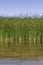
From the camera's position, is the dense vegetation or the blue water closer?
the blue water

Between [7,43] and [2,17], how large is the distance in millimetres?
3288

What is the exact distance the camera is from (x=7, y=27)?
18.7 meters

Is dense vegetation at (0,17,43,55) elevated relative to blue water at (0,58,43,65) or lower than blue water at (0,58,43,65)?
elevated

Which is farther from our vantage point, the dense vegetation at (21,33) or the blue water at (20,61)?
the dense vegetation at (21,33)

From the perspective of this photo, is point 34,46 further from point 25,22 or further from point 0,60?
point 0,60

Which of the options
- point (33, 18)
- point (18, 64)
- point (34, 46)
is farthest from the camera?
point (33, 18)

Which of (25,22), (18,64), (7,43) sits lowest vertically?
(18,64)

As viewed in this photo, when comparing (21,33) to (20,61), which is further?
(21,33)

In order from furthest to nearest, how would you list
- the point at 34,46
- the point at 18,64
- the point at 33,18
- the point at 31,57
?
1. the point at 33,18
2. the point at 34,46
3. the point at 31,57
4. the point at 18,64

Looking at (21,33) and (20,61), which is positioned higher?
(21,33)

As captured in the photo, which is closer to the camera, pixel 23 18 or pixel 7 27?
pixel 7 27

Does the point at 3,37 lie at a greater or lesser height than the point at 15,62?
greater

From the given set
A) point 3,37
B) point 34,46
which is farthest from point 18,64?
point 3,37

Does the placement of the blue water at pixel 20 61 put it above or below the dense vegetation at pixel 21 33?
below
